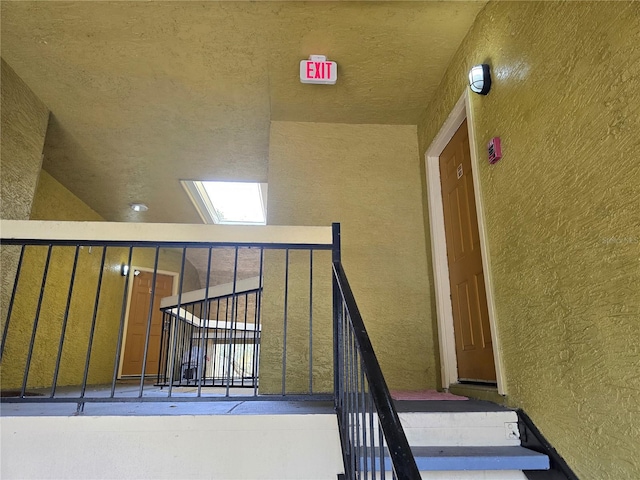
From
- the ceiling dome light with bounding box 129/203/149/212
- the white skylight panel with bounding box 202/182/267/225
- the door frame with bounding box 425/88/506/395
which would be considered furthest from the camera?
the white skylight panel with bounding box 202/182/267/225

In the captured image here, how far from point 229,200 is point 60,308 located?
265cm

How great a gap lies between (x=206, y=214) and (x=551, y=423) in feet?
16.4

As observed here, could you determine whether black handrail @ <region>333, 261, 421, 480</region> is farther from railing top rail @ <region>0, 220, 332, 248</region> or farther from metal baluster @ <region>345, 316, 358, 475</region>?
railing top rail @ <region>0, 220, 332, 248</region>

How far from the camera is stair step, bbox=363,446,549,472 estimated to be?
1670 millimetres

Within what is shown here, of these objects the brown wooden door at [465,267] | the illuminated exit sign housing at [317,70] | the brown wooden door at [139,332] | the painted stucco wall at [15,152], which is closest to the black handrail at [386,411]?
the brown wooden door at [465,267]

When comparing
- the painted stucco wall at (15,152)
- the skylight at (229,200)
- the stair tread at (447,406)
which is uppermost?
the skylight at (229,200)

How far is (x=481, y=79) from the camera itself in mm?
2400

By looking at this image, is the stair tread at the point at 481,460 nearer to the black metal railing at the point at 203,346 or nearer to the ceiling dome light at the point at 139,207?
the black metal railing at the point at 203,346

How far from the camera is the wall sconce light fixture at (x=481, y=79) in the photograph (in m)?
2.39

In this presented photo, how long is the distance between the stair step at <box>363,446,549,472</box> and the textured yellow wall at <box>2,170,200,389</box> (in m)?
2.90

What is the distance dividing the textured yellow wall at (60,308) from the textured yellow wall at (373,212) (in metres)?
2.26

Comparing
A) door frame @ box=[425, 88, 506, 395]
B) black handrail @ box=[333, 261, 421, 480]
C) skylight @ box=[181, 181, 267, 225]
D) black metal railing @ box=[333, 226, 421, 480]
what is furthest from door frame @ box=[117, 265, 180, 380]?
black handrail @ box=[333, 261, 421, 480]

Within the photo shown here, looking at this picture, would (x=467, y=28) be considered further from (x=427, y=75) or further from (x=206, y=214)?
(x=206, y=214)

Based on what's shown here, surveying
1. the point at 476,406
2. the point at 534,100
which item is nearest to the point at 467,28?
the point at 534,100
